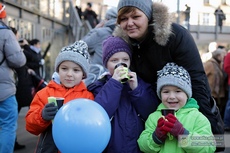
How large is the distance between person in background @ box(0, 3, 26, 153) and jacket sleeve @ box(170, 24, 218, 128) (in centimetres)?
210

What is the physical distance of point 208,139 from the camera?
2.40 m

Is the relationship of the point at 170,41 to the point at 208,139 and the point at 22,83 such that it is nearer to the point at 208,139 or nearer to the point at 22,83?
the point at 208,139

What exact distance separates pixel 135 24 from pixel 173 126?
0.88m

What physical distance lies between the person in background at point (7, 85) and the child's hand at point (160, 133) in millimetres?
2163

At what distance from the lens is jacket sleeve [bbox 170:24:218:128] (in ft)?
8.75

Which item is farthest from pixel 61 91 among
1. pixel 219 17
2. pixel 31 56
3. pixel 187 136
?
pixel 219 17

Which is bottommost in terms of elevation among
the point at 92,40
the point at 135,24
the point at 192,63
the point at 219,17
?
the point at 192,63

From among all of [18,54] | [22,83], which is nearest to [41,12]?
[22,83]

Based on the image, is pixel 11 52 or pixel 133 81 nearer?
pixel 133 81

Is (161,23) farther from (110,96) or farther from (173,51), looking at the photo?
(110,96)

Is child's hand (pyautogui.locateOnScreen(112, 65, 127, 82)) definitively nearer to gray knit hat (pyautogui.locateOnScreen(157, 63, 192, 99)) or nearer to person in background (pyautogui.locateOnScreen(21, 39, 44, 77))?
gray knit hat (pyautogui.locateOnScreen(157, 63, 192, 99))

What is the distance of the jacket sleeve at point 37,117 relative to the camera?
8.22 feet

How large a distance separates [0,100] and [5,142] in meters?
0.52

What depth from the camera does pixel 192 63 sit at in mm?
2705
